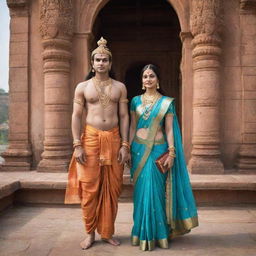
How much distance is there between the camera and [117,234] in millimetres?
3629

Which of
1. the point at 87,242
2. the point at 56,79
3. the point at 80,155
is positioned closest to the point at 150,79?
the point at 80,155

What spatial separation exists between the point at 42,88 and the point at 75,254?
3.93 m

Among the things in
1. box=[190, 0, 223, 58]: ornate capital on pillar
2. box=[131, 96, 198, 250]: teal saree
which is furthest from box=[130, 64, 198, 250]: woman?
box=[190, 0, 223, 58]: ornate capital on pillar

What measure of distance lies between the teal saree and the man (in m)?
0.19

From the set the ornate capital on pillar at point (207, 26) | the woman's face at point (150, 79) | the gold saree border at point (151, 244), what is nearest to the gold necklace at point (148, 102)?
the woman's face at point (150, 79)

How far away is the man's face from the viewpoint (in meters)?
3.27

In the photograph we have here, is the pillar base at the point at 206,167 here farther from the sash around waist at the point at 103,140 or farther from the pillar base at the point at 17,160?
the pillar base at the point at 17,160

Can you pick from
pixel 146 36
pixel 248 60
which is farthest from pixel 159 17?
pixel 248 60

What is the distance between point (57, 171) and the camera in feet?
18.9

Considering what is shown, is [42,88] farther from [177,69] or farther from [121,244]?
[177,69]

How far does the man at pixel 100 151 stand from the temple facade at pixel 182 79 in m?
2.66

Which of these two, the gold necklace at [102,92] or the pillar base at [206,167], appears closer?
the gold necklace at [102,92]

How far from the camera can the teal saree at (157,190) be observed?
3.12 metres

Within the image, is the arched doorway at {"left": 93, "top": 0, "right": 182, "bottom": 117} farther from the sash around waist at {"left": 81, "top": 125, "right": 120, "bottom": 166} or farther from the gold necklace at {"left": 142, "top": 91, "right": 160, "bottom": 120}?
the sash around waist at {"left": 81, "top": 125, "right": 120, "bottom": 166}
